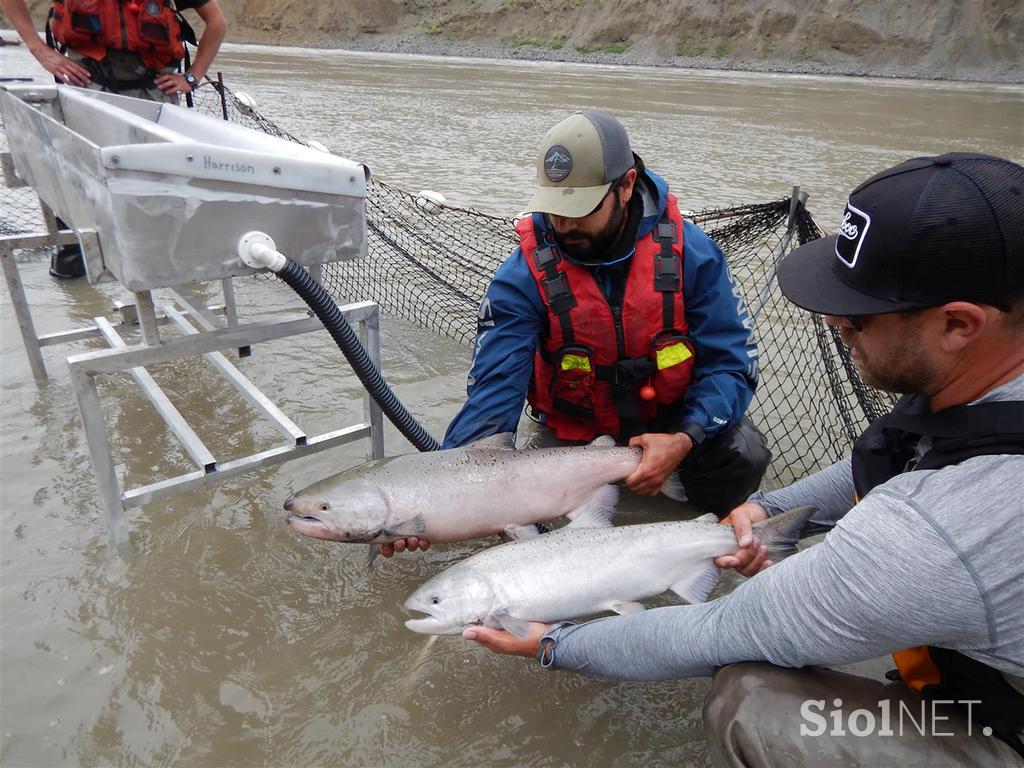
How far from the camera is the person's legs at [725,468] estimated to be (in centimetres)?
362

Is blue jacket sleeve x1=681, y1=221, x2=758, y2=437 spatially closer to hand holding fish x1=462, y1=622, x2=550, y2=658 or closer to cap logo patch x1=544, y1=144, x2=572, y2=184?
cap logo patch x1=544, y1=144, x2=572, y2=184

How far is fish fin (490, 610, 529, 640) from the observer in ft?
8.05

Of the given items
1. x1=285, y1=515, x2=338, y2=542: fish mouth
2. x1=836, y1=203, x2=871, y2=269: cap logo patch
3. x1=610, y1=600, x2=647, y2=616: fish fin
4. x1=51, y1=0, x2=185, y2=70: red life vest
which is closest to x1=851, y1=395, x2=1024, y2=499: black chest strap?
x1=836, y1=203, x2=871, y2=269: cap logo patch

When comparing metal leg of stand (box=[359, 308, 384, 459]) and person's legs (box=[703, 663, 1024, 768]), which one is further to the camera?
metal leg of stand (box=[359, 308, 384, 459])

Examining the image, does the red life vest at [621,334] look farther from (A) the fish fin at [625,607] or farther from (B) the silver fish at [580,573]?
(A) the fish fin at [625,607]

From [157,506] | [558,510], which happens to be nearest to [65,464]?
[157,506]

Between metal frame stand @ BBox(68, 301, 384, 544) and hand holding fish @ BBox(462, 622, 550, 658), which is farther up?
metal frame stand @ BBox(68, 301, 384, 544)

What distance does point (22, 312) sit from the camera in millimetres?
4344

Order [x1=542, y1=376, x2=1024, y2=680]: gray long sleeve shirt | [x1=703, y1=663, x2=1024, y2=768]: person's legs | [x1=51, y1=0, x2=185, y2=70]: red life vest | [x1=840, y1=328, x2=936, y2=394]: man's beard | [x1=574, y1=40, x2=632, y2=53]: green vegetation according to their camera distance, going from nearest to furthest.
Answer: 1. [x1=542, y1=376, x2=1024, y2=680]: gray long sleeve shirt
2. [x1=840, y1=328, x2=936, y2=394]: man's beard
3. [x1=703, y1=663, x2=1024, y2=768]: person's legs
4. [x1=51, y1=0, x2=185, y2=70]: red life vest
5. [x1=574, y1=40, x2=632, y2=53]: green vegetation

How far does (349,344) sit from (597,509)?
4.33ft

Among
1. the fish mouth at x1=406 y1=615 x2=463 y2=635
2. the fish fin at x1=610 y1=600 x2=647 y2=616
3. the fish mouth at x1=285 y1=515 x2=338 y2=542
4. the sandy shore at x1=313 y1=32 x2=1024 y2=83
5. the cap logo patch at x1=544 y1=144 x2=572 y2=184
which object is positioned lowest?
the fish fin at x1=610 y1=600 x2=647 y2=616

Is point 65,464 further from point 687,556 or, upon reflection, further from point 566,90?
point 566,90

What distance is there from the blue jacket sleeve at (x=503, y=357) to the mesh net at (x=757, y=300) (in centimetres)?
149

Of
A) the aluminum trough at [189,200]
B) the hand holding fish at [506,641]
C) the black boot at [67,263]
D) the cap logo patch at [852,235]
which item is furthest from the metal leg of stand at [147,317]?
the black boot at [67,263]
